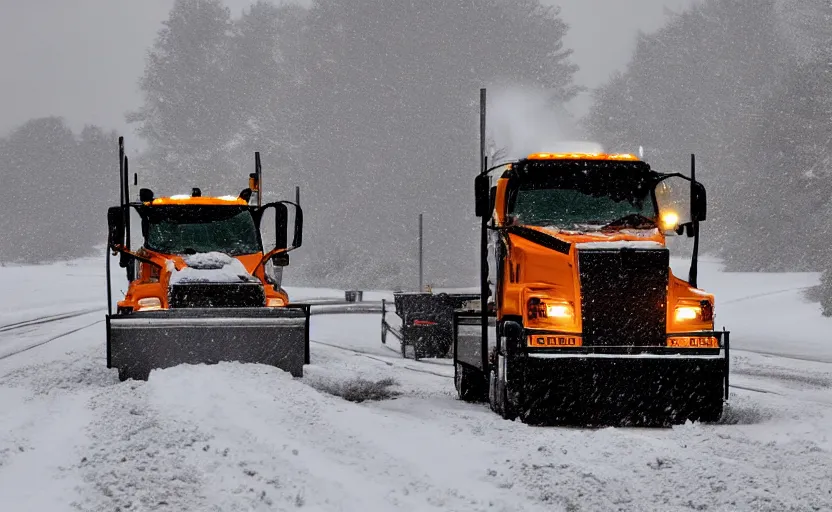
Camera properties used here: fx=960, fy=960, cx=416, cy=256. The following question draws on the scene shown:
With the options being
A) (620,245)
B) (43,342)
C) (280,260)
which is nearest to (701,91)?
(43,342)

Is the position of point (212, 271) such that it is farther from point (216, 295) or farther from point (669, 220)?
point (669, 220)

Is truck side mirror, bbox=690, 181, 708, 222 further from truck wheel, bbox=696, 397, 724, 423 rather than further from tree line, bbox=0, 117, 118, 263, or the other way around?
tree line, bbox=0, 117, 118, 263

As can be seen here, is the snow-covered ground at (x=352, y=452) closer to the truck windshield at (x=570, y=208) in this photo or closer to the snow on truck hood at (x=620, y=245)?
the snow on truck hood at (x=620, y=245)

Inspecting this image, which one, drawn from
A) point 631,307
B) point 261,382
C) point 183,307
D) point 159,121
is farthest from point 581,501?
point 159,121

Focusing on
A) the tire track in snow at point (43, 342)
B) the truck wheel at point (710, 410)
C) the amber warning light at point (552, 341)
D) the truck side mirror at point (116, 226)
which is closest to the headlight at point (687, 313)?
the truck wheel at point (710, 410)

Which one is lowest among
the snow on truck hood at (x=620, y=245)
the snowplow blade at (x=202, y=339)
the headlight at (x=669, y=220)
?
the snowplow blade at (x=202, y=339)

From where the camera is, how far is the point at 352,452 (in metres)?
8.12

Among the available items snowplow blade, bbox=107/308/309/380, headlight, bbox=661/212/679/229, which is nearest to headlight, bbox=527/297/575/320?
headlight, bbox=661/212/679/229

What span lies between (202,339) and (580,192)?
4.68 metres

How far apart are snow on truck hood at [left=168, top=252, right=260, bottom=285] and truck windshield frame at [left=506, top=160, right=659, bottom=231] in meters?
4.23

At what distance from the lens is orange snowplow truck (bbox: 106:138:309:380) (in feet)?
36.7

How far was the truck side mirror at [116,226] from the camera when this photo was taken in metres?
12.4

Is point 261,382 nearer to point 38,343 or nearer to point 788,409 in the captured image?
point 788,409

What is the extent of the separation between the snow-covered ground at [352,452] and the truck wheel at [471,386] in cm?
31
